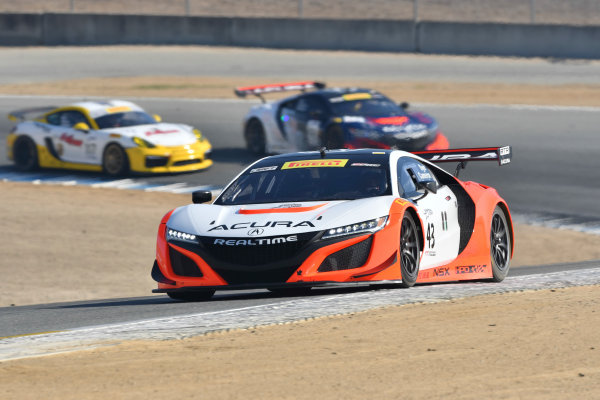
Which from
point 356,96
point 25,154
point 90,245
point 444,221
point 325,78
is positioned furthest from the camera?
point 325,78

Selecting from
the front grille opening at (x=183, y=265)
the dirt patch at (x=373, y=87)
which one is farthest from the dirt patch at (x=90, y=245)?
the dirt patch at (x=373, y=87)

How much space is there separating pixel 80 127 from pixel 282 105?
3.98 m

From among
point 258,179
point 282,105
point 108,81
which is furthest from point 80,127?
point 108,81

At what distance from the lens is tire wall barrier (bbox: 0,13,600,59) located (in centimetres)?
3656

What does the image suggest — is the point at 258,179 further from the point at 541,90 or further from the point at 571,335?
the point at 541,90

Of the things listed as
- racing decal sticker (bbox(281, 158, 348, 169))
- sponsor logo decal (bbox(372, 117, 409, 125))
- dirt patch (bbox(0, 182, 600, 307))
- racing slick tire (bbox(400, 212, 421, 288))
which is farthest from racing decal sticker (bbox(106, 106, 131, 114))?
racing slick tire (bbox(400, 212, 421, 288))

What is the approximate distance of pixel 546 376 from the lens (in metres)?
5.85

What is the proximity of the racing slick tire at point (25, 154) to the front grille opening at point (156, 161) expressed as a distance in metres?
2.61

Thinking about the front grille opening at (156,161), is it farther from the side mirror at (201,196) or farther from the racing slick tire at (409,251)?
the racing slick tire at (409,251)

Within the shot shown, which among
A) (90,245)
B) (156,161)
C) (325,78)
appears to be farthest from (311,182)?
(325,78)

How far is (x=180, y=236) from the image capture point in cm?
913

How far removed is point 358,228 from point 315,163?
4.57 ft

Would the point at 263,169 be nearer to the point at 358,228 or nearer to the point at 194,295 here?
the point at 194,295

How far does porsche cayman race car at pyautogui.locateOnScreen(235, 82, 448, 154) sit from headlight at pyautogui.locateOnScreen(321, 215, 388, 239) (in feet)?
39.6
